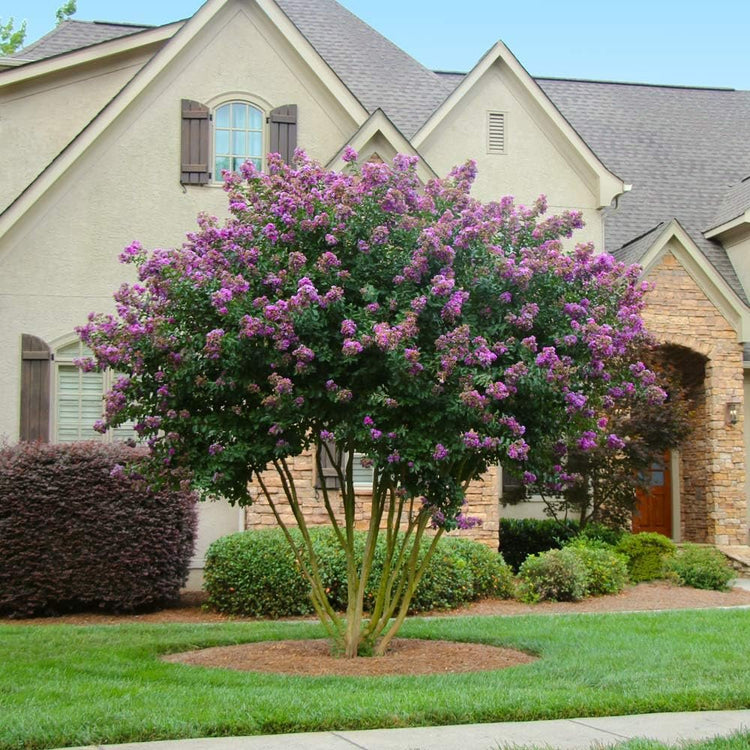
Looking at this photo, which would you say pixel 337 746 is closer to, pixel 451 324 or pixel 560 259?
pixel 451 324

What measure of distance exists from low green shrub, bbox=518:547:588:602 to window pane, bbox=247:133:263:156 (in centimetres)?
694

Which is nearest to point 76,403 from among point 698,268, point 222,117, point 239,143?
point 239,143

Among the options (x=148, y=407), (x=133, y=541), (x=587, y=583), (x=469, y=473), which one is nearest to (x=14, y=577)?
(x=133, y=541)

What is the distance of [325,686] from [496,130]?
38.9 ft

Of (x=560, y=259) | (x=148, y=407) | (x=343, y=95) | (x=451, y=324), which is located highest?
(x=343, y=95)

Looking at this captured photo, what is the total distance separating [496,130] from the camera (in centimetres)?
1723

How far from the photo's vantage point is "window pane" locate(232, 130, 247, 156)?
15.2 meters

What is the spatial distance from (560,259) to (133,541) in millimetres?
6435

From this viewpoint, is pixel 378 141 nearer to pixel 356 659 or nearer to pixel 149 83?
pixel 149 83

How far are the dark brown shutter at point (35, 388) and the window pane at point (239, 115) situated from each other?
4140 mm

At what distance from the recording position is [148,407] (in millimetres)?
8766

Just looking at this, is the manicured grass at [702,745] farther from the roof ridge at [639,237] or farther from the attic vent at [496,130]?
the roof ridge at [639,237]

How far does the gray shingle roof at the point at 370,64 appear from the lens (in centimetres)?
1816

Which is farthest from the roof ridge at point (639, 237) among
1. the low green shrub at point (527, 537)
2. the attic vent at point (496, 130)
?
the low green shrub at point (527, 537)
